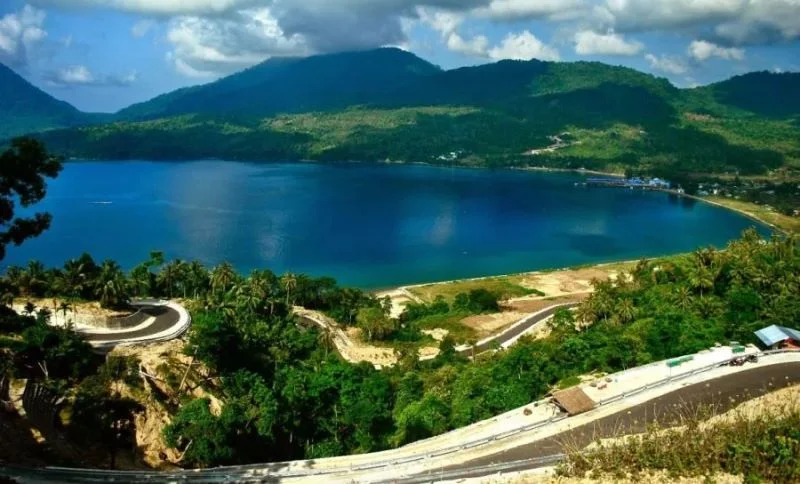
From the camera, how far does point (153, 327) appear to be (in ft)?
104

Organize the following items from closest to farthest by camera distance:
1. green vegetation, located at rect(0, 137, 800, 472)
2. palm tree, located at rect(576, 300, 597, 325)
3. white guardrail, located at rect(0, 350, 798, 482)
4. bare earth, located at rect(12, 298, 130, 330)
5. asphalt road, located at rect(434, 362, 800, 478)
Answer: white guardrail, located at rect(0, 350, 798, 482), asphalt road, located at rect(434, 362, 800, 478), green vegetation, located at rect(0, 137, 800, 472), bare earth, located at rect(12, 298, 130, 330), palm tree, located at rect(576, 300, 597, 325)

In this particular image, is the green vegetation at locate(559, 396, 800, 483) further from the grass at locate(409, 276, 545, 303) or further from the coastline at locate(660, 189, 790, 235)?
the coastline at locate(660, 189, 790, 235)

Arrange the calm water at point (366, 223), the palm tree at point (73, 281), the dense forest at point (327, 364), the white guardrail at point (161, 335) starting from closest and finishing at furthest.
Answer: the dense forest at point (327, 364), the white guardrail at point (161, 335), the palm tree at point (73, 281), the calm water at point (366, 223)

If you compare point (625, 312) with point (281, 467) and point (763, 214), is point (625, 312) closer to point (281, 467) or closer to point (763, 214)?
point (281, 467)

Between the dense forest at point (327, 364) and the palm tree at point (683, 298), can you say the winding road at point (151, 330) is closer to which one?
the dense forest at point (327, 364)

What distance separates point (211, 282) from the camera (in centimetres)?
4969

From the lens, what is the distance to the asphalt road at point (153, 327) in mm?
29969

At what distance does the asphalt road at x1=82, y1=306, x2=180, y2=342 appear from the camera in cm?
2997

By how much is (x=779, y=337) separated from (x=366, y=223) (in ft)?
282

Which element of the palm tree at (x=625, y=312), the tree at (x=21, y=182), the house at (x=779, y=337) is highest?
the tree at (x=21, y=182)

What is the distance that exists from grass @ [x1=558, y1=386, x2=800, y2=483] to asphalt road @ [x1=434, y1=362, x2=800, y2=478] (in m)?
1.87

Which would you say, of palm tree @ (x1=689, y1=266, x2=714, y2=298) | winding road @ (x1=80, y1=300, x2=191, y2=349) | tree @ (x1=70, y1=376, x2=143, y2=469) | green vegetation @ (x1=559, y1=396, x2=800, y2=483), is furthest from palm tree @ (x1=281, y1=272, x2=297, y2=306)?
green vegetation @ (x1=559, y1=396, x2=800, y2=483)

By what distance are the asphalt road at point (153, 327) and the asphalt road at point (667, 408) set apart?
57.9 ft

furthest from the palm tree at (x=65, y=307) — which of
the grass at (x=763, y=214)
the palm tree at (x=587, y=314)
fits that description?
the grass at (x=763, y=214)
